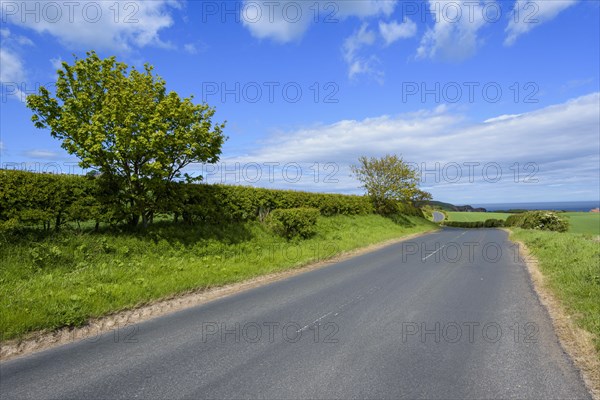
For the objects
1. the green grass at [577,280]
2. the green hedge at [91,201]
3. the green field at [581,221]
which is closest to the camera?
the green grass at [577,280]

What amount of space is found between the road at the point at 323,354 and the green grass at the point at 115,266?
122 centimetres

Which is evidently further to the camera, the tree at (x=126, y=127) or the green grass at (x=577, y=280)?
the tree at (x=126, y=127)

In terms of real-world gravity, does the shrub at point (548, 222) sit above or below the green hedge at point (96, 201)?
below

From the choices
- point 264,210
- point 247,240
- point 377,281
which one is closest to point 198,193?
point 247,240

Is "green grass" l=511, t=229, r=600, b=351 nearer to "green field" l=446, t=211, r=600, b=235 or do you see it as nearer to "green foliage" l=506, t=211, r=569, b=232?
"green foliage" l=506, t=211, r=569, b=232

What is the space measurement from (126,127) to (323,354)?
9744mm

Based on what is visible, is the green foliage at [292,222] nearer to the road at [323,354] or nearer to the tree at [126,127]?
the tree at [126,127]

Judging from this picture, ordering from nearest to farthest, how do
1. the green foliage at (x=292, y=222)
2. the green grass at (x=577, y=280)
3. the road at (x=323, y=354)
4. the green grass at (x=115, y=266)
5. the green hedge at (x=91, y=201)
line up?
the road at (x=323, y=354)
the green grass at (x=577, y=280)
the green grass at (x=115, y=266)
the green hedge at (x=91, y=201)
the green foliage at (x=292, y=222)

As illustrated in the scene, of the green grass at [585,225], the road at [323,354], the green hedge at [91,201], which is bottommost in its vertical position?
the green grass at [585,225]

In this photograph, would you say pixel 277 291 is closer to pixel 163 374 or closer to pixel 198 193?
pixel 163 374

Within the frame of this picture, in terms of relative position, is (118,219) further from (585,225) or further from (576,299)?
(585,225)

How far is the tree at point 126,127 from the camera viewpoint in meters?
11.7

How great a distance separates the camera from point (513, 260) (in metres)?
15.2

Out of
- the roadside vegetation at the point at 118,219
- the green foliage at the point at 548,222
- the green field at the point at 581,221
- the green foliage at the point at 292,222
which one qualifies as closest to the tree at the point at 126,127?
the roadside vegetation at the point at 118,219
